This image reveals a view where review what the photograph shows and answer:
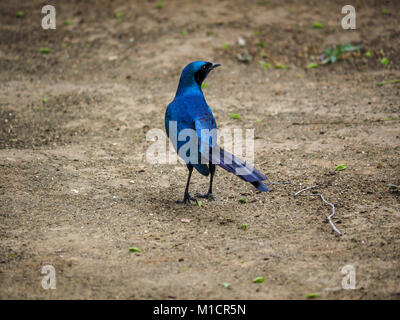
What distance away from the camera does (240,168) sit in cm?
452

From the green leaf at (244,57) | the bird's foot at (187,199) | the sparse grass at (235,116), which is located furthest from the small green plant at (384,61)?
Result: the bird's foot at (187,199)

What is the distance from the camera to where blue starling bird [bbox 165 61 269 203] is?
4531 millimetres

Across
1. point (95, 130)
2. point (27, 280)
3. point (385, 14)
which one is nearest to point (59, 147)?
point (95, 130)

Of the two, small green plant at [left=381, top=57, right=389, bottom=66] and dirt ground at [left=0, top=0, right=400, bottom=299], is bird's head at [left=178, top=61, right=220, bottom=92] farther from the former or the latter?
small green plant at [left=381, top=57, right=389, bottom=66]

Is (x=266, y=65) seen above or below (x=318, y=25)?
below

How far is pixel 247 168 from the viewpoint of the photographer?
451 cm

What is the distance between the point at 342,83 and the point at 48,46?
5.56 meters

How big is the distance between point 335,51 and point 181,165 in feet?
14.2

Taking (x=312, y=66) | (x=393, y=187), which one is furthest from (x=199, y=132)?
(x=312, y=66)

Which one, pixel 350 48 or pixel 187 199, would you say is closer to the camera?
pixel 187 199

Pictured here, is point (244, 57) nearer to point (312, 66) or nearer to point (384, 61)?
point (312, 66)

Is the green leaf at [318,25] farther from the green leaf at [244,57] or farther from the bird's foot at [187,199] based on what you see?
the bird's foot at [187,199]

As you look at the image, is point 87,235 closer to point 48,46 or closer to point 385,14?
point 48,46

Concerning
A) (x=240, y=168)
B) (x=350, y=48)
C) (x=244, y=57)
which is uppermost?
(x=350, y=48)
